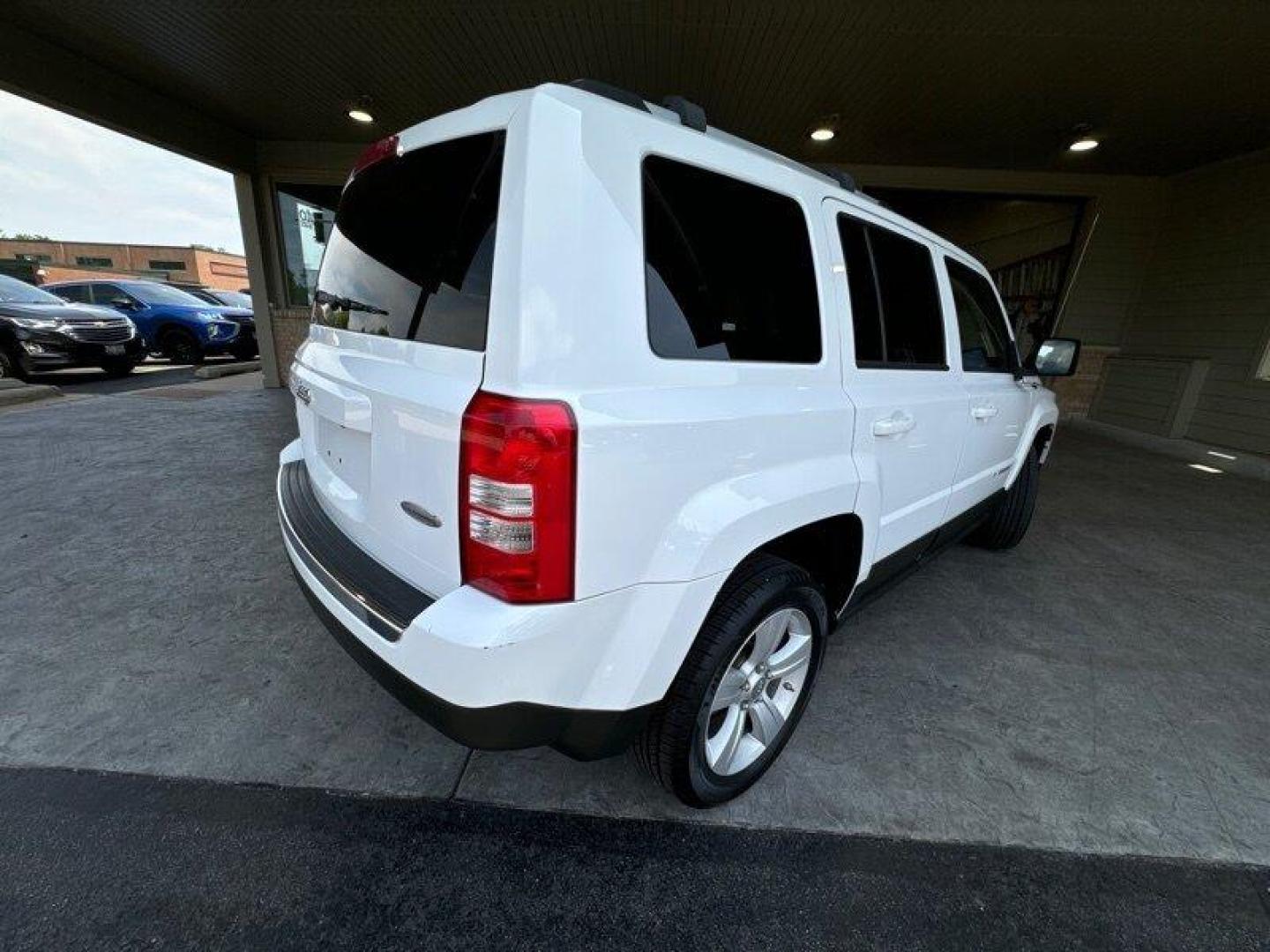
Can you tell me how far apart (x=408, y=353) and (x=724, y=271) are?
32.8 inches

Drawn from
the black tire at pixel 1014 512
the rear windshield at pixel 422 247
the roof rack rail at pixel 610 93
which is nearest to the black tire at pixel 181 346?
the rear windshield at pixel 422 247

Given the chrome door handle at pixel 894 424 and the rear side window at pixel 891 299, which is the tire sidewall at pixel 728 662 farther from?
the rear side window at pixel 891 299

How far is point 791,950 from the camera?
1.36m

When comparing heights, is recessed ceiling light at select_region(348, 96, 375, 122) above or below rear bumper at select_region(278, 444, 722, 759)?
above

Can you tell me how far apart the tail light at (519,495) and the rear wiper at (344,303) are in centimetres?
66

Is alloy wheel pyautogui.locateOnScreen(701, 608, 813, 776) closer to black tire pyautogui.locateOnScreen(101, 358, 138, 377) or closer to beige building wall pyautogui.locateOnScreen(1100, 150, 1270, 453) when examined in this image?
beige building wall pyautogui.locateOnScreen(1100, 150, 1270, 453)

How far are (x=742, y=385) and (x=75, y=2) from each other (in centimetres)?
722

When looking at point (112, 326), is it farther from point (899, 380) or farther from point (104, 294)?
point (899, 380)

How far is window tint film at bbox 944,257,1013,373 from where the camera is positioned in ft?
8.55

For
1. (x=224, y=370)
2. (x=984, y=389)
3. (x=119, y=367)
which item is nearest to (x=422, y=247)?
(x=984, y=389)

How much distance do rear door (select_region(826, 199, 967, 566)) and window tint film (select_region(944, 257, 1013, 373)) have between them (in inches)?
11.8

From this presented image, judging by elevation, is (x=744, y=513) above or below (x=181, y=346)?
above

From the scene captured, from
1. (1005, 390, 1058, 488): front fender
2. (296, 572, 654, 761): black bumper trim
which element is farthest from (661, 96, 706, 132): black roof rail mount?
(1005, 390, 1058, 488): front fender

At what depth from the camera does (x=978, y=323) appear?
2.85m
